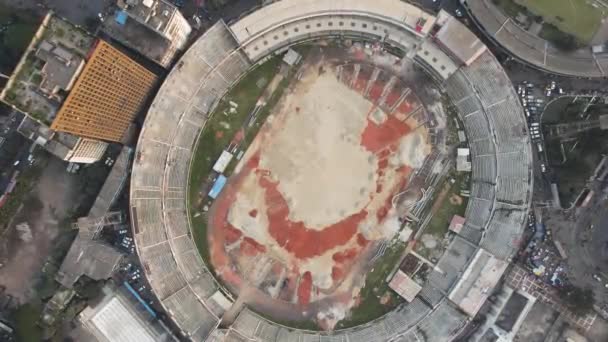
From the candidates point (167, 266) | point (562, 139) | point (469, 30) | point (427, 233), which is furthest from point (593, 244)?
point (167, 266)

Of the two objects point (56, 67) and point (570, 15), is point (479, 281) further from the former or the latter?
point (56, 67)

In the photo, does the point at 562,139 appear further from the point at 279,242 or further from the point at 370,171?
the point at 279,242

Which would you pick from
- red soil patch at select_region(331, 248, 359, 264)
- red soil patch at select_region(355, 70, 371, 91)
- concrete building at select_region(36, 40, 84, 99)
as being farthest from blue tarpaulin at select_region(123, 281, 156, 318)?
red soil patch at select_region(355, 70, 371, 91)

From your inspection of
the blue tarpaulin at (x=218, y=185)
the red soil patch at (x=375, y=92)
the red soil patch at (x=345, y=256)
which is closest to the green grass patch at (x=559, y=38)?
the red soil patch at (x=375, y=92)

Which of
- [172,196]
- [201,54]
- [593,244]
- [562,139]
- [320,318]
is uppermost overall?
[562,139]

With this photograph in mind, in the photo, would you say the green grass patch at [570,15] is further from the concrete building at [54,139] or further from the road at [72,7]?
the concrete building at [54,139]

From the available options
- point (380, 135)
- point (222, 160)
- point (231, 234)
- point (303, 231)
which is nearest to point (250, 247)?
point (231, 234)

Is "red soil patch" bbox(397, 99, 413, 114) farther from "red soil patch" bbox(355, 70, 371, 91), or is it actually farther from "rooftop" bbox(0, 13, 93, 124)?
"rooftop" bbox(0, 13, 93, 124)
